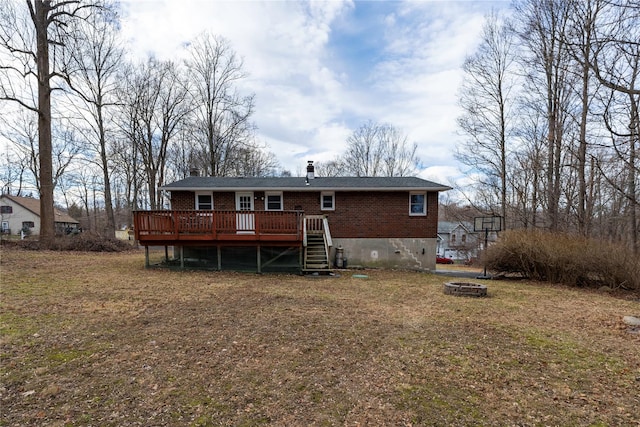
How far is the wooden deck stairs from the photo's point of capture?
1192 cm

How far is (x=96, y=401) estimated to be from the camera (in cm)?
308

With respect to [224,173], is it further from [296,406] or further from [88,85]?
[296,406]

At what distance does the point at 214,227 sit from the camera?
11.2 metres

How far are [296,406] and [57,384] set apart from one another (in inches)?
105

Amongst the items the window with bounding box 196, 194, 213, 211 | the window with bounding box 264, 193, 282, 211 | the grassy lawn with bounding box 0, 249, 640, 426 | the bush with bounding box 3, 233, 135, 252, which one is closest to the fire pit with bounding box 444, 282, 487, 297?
the grassy lawn with bounding box 0, 249, 640, 426

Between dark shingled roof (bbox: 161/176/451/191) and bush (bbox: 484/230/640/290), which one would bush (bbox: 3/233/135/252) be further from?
bush (bbox: 484/230/640/290)

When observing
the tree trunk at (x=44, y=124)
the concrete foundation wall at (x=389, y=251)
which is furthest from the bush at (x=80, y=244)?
the concrete foundation wall at (x=389, y=251)

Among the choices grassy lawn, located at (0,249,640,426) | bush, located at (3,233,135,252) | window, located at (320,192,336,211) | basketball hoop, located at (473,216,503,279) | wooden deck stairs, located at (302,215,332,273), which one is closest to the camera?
grassy lawn, located at (0,249,640,426)

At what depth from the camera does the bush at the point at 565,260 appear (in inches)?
383

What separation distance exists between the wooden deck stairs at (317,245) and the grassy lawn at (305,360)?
13.4ft

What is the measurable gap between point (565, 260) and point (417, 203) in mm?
5715

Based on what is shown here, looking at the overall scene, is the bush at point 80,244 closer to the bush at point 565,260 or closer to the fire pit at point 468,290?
the fire pit at point 468,290

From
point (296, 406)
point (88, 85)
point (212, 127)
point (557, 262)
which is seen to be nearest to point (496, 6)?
point (557, 262)

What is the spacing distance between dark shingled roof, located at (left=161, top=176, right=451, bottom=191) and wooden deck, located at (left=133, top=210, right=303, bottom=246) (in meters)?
2.37
